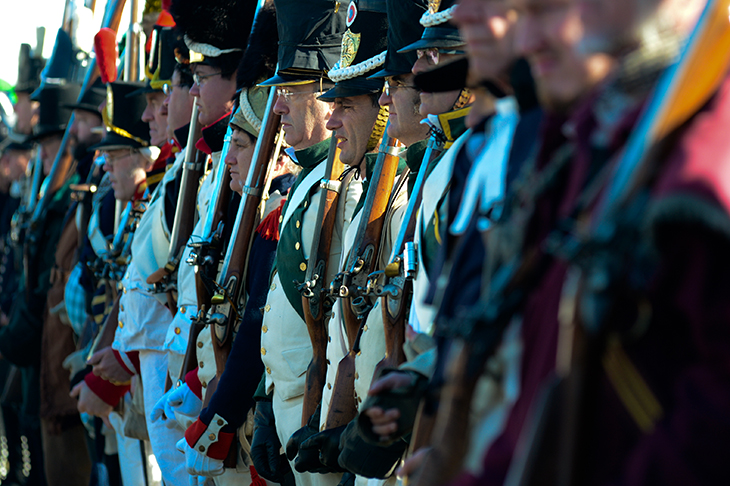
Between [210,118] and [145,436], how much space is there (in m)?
2.14

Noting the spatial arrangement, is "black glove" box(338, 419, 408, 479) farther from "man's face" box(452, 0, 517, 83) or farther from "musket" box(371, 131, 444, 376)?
"man's face" box(452, 0, 517, 83)

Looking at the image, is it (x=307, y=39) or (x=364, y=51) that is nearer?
(x=364, y=51)

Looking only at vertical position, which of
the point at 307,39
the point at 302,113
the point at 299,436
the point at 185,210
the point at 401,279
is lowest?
the point at 299,436

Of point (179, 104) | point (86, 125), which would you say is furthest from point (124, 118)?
point (86, 125)

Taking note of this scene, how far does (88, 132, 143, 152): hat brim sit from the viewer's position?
6.76 meters

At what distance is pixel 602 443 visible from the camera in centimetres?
142

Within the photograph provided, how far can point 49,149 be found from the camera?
9.52m

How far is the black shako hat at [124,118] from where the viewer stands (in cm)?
688

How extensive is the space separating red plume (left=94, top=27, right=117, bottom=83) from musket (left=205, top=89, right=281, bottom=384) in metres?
3.43

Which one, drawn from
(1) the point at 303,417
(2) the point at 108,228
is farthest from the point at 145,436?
(1) the point at 303,417

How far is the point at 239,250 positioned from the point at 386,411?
9.25 ft

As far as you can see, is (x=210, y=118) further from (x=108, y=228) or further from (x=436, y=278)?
(x=436, y=278)

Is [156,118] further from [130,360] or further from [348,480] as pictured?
[348,480]

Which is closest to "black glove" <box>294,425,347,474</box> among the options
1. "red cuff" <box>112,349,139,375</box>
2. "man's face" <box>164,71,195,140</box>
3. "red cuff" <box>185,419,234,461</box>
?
"red cuff" <box>185,419,234,461</box>
